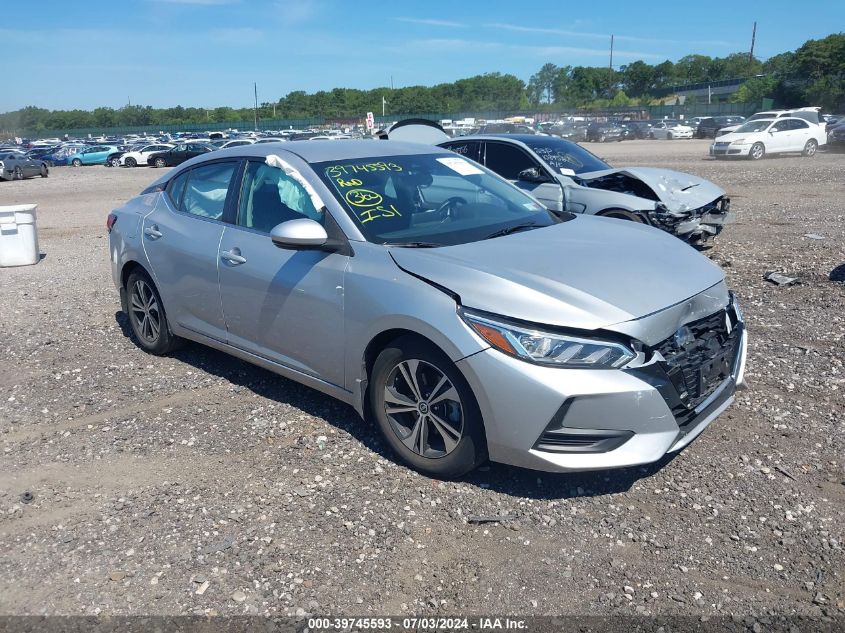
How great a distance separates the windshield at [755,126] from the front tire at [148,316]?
27.5 m

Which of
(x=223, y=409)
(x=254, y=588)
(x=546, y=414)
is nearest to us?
(x=254, y=588)

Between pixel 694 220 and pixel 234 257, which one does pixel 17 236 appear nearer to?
pixel 234 257

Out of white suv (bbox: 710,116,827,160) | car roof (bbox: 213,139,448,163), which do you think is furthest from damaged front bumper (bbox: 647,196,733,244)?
white suv (bbox: 710,116,827,160)

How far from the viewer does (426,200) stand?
181 inches

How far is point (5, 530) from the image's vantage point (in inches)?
141

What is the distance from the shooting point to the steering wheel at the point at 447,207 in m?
4.49

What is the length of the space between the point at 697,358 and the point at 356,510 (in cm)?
186

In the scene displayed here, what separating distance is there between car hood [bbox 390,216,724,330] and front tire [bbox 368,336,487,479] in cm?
39

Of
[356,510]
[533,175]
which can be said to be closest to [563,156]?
[533,175]

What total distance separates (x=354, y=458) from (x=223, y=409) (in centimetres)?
125

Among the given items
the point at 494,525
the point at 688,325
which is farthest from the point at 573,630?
the point at 688,325

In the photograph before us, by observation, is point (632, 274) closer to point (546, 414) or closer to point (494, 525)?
point (546, 414)

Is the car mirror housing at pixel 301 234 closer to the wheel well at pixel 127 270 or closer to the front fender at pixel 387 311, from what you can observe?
the front fender at pixel 387 311

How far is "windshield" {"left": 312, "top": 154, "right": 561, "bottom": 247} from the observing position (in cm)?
421
